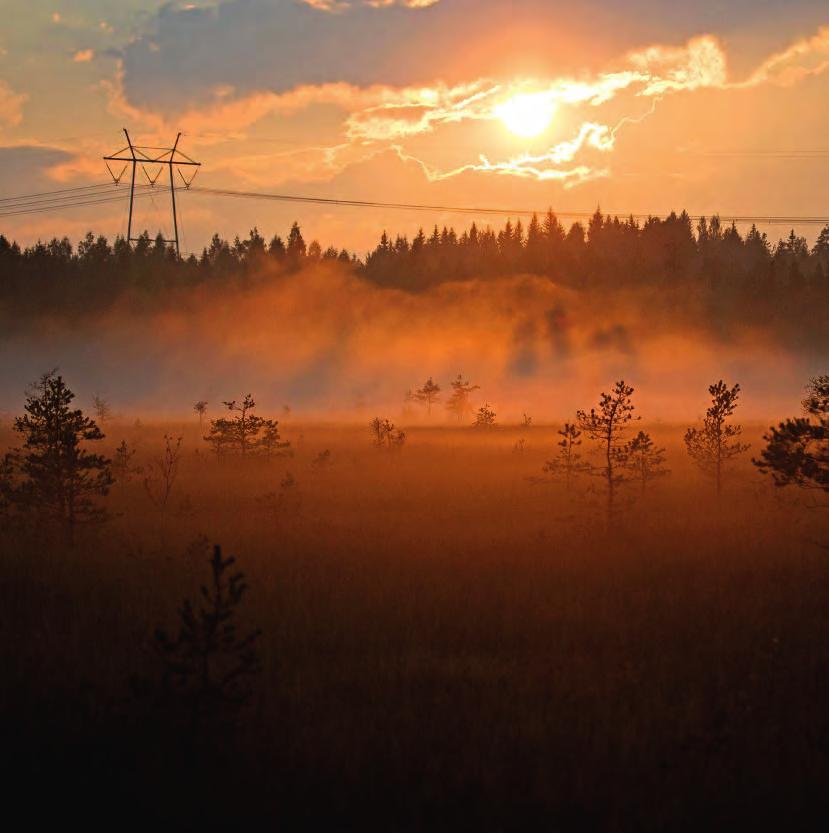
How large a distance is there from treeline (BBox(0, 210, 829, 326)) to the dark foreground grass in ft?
350

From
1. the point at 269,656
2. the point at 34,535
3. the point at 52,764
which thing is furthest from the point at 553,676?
the point at 34,535

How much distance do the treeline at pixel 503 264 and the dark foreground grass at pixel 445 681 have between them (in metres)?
107

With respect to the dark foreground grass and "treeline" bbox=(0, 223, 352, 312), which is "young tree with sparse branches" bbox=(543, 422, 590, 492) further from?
"treeline" bbox=(0, 223, 352, 312)

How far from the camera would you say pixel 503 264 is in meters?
128

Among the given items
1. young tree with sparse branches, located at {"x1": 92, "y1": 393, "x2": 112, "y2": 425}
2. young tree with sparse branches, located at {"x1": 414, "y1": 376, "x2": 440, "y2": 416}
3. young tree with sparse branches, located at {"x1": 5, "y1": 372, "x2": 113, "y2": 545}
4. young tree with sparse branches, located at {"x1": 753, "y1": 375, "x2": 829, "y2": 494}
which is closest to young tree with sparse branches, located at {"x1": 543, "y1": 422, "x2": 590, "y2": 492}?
young tree with sparse branches, located at {"x1": 753, "y1": 375, "x2": 829, "y2": 494}

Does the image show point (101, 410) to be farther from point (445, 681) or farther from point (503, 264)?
point (503, 264)

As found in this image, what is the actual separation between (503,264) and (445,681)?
127 metres

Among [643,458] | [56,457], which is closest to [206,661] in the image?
[56,457]

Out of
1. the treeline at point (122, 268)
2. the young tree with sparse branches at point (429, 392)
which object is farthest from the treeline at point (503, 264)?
the young tree with sparse branches at point (429, 392)

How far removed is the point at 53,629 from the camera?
295 inches

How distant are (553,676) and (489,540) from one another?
252 inches

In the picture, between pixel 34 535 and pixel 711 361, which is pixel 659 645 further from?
pixel 711 361

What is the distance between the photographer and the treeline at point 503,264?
108812 mm

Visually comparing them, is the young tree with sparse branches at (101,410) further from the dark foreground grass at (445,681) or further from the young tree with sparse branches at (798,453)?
the young tree with sparse branches at (798,453)
